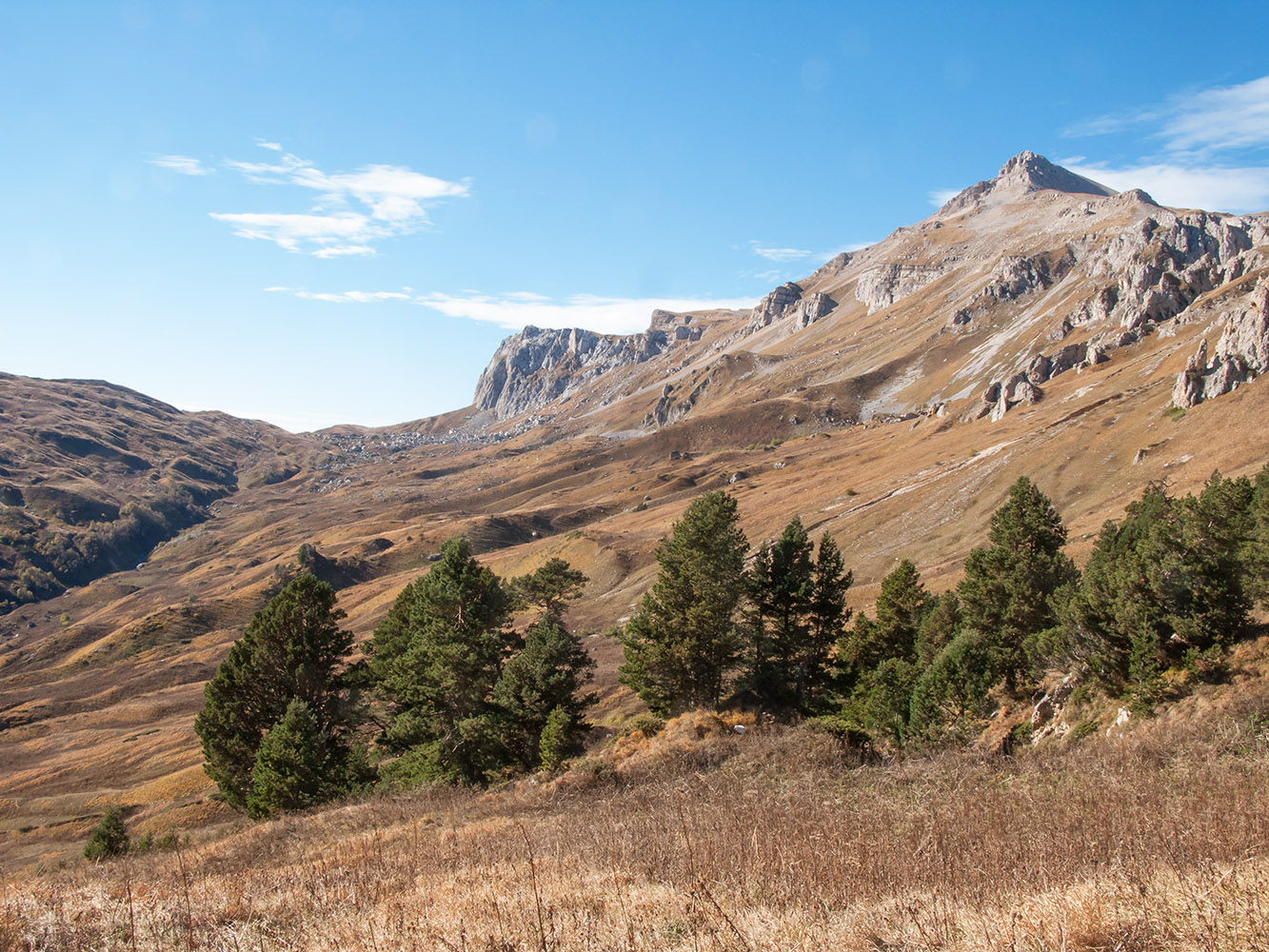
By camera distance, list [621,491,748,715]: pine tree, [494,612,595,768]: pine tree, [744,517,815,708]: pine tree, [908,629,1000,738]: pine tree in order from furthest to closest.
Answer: [744,517,815,708]: pine tree, [621,491,748,715]: pine tree, [494,612,595,768]: pine tree, [908,629,1000,738]: pine tree

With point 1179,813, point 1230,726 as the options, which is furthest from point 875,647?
point 1179,813

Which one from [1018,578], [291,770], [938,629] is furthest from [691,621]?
[291,770]

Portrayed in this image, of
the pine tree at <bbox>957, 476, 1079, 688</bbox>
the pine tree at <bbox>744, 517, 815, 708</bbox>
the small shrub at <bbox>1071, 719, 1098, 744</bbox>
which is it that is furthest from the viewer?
the pine tree at <bbox>744, 517, 815, 708</bbox>

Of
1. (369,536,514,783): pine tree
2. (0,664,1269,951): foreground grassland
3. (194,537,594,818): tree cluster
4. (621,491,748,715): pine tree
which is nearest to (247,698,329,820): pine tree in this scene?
(194,537,594,818): tree cluster

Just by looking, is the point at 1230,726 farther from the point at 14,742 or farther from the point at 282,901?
the point at 14,742

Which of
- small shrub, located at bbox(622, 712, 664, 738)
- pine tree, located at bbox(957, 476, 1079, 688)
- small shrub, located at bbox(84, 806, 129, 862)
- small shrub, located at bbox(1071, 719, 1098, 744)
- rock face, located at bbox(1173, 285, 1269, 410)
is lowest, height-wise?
small shrub, located at bbox(84, 806, 129, 862)

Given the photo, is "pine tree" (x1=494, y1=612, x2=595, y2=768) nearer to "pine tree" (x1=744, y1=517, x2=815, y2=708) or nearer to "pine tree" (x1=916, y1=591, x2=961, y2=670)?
"pine tree" (x1=744, y1=517, x2=815, y2=708)

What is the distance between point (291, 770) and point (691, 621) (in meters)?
20.2

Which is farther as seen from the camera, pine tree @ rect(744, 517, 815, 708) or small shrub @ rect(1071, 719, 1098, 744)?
pine tree @ rect(744, 517, 815, 708)

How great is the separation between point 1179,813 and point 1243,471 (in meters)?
67.6

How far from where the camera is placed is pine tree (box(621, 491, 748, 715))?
1281 inches

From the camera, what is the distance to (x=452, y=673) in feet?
107

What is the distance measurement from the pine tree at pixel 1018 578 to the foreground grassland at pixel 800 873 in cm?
1474

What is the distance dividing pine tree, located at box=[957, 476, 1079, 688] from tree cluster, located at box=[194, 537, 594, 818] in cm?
2043
